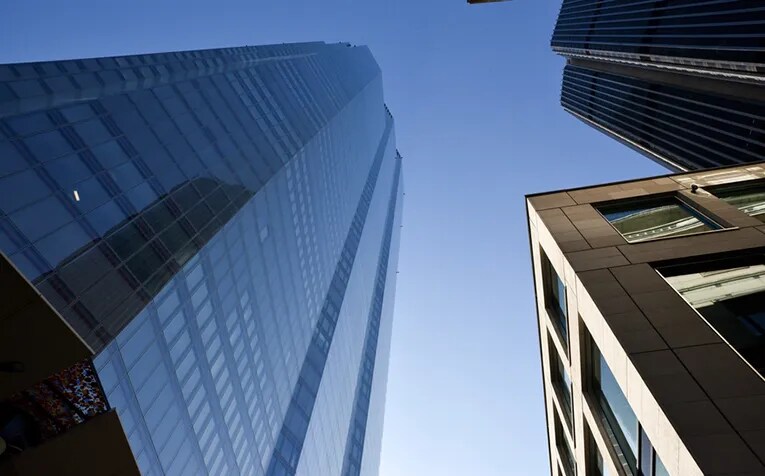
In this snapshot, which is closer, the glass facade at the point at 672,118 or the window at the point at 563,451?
the window at the point at 563,451

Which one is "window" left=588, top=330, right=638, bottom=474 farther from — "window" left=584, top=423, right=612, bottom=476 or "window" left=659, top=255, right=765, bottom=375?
"window" left=659, top=255, right=765, bottom=375

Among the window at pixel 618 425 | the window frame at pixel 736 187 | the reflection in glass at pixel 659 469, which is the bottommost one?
the reflection in glass at pixel 659 469

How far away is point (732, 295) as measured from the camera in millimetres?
13953

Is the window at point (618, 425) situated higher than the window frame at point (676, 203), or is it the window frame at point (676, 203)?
the window frame at point (676, 203)

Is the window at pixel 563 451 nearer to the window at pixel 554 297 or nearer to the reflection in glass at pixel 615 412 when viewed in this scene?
the window at pixel 554 297

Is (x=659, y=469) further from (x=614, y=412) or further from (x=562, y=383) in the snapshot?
(x=562, y=383)

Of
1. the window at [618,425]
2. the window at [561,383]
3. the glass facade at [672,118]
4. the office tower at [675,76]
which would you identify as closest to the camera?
the window at [618,425]

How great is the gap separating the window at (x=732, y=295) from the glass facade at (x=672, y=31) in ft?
210

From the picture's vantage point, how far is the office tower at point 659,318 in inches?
435

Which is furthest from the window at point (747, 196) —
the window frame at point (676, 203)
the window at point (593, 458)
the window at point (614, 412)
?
the window at point (593, 458)

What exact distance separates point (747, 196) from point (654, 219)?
3902 mm

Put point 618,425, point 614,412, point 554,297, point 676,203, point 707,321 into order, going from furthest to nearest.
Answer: point 554,297
point 676,203
point 614,412
point 618,425
point 707,321

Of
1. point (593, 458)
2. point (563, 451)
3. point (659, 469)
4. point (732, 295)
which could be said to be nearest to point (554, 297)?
point (593, 458)

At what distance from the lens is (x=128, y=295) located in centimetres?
2441
